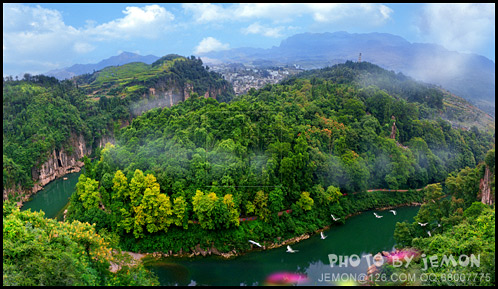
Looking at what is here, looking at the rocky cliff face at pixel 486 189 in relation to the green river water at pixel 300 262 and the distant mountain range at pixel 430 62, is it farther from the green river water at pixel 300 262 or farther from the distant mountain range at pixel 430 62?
the distant mountain range at pixel 430 62

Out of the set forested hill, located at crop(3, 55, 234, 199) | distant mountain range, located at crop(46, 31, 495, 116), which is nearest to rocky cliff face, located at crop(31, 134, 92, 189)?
forested hill, located at crop(3, 55, 234, 199)

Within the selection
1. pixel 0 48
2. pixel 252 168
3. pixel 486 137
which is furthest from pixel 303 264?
pixel 486 137

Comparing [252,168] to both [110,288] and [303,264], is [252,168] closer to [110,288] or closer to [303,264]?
[303,264]

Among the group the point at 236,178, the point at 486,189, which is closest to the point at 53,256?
the point at 236,178

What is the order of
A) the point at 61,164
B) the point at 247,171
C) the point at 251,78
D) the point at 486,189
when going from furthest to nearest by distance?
1. the point at 251,78
2. the point at 61,164
3. the point at 247,171
4. the point at 486,189

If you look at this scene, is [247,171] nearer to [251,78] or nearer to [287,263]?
[287,263]

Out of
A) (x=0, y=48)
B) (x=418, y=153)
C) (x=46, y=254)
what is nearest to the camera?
(x=0, y=48)

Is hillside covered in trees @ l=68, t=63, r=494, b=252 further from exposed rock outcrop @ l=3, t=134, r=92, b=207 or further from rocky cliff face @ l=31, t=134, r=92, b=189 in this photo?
rocky cliff face @ l=31, t=134, r=92, b=189
